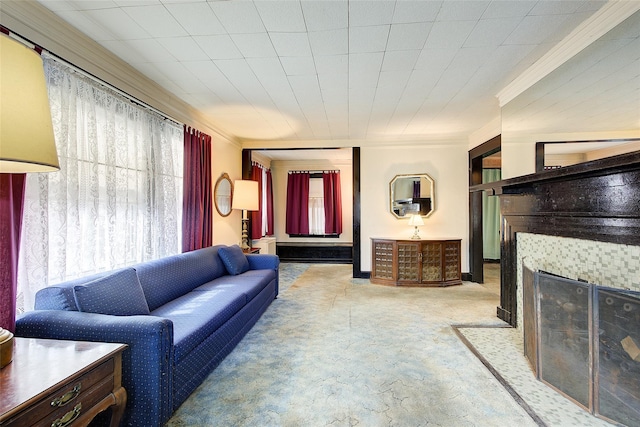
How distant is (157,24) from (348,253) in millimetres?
5724

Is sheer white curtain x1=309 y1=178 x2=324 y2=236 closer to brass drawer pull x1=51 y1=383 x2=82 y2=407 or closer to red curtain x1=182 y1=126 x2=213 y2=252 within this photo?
red curtain x1=182 y1=126 x2=213 y2=252

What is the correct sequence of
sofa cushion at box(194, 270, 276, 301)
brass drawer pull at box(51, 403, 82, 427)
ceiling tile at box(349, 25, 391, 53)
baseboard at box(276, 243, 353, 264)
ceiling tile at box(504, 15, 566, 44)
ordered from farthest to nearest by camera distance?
baseboard at box(276, 243, 353, 264)
sofa cushion at box(194, 270, 276, 301)
ceiling tile at box(349, 25, 391, 53)
ceiling tile at box(504, 15, 566, 44)
brass drawer pull at box(51, 403, 82, 427)

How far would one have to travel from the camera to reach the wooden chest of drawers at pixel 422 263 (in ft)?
15.6

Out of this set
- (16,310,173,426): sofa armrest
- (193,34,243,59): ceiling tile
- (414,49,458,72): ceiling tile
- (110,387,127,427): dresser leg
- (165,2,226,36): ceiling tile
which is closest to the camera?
(110,387,127,427): dresser leg

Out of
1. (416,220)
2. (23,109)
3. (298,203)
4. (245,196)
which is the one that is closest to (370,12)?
(23,109)

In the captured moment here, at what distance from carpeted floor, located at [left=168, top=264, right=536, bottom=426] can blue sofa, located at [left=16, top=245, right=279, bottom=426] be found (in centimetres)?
18

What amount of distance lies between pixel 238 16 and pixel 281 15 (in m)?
0.28

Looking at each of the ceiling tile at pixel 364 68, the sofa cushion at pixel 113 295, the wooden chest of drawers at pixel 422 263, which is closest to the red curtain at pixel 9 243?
the sofa cushion at pixel 113 295

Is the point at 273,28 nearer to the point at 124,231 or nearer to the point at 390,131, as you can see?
the point at 124,231

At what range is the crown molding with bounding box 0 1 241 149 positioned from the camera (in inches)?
67.5

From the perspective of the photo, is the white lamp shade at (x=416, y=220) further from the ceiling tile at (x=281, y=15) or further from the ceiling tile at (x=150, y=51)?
the ceiling tile at (x=150, y=51)

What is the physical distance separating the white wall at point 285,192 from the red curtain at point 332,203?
19 centimetres

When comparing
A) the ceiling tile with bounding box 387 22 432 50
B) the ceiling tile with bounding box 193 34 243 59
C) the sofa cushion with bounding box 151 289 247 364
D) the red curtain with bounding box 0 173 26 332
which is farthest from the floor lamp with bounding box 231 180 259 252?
the ceiling tile with bounding box 387 22 432 50

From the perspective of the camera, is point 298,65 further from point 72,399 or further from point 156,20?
point 72,399
